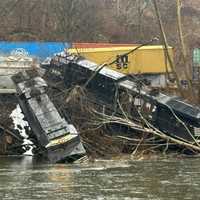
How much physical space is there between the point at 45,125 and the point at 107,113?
3134mm

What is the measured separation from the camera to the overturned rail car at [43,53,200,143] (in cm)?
2411

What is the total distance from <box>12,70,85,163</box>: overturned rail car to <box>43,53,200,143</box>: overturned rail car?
1901 mm

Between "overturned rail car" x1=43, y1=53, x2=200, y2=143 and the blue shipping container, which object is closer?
"overturned rail car" x1=43, y1=53, x2=200, y2=143

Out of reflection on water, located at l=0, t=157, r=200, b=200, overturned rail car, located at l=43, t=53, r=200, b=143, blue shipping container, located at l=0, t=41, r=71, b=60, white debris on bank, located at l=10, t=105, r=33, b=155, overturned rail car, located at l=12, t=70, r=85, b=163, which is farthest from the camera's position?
blue shipping container, located at l=0, t=41, r=71, b=60

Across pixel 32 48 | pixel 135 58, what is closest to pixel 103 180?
pixel 135 58

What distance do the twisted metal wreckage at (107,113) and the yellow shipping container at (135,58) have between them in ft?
40.0

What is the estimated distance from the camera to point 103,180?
1769cm

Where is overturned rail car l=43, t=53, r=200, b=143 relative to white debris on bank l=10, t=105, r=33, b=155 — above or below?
above

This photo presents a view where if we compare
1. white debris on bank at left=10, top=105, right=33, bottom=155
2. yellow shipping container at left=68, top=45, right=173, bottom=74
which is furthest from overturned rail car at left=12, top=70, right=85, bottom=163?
yellow shipping container at left=68, top=45, right=173, bottom=74

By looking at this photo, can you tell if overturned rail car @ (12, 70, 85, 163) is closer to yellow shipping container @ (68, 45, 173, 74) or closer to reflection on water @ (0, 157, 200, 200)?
reflection on water @ (0, 157, 200, 200)

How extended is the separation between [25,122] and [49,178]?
25.4ft

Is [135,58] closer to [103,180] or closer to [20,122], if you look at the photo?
[20,122]

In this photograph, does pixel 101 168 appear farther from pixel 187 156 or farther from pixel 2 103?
pixel 2 103

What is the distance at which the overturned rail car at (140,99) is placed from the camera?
24109mm
